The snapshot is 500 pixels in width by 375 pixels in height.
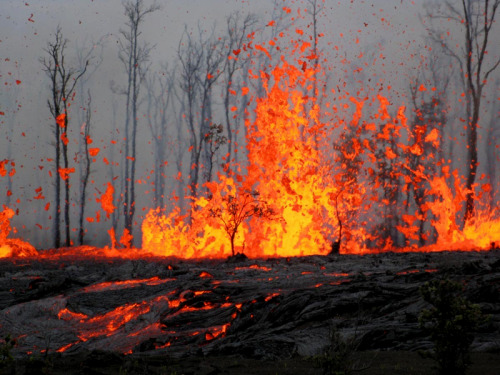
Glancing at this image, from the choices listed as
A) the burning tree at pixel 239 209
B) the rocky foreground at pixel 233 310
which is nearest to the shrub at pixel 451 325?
the rocky foreground at pixel 233 310

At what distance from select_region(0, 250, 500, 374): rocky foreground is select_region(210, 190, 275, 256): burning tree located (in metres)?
5.90

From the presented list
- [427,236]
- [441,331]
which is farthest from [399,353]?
[427,236]

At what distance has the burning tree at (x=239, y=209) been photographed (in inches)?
766

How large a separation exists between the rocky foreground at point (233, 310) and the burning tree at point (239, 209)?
232 inches

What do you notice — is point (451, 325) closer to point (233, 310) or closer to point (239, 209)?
point (233, 310)

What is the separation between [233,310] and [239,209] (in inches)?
414

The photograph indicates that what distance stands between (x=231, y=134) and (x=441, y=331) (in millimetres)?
28951

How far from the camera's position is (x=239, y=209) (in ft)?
64.7

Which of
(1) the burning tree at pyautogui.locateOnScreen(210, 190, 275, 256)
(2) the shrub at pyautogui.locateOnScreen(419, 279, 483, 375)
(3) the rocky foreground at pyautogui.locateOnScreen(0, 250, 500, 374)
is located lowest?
(3) the rocky foreground at pyautogui.locateOnScreen(0, 250, 500, 374)

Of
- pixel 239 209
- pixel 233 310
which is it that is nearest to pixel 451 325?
pixel 233 310

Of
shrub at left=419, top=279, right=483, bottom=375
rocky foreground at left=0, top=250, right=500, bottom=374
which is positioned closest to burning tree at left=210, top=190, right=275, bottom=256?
rocky foreground at left=0, top=250, right=500, bottom=374

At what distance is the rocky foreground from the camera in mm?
7141

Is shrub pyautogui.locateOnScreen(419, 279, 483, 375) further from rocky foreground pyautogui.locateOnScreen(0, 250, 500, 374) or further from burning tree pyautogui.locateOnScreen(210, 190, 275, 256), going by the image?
burning tree pyautogui.locateOnScreen(210, 190, 275, 256)

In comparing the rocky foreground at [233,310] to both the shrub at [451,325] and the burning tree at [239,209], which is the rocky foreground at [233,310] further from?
the burning tree at [239,209]
